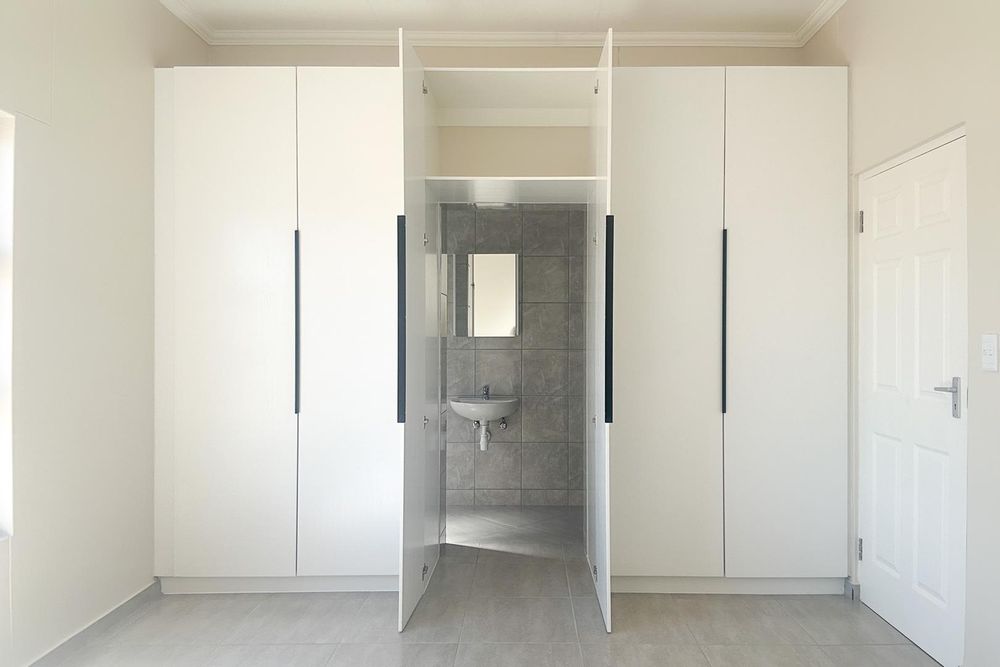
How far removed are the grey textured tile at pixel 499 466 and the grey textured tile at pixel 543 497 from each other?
9cm

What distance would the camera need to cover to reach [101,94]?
269 cm

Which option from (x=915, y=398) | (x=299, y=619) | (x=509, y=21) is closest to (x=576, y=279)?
(x=509, y=21)

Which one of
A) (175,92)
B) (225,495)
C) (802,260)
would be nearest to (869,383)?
(802,260)

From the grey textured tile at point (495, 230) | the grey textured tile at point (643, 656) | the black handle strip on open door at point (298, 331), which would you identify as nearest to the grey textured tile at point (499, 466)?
the grey textured tile at point (495, 230)

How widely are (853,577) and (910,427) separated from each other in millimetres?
853

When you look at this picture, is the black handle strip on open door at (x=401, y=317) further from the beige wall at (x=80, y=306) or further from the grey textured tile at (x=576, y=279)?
the grey textured tile at (x=576, y=279)

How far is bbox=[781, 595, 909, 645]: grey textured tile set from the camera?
2621 mm

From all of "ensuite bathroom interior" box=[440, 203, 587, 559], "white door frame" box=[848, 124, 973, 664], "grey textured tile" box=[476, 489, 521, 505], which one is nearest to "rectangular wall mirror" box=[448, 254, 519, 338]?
"ensuite bathroom interior" box=[440, 203, 587, 559]

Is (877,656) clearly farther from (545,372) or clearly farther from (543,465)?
(545,372)

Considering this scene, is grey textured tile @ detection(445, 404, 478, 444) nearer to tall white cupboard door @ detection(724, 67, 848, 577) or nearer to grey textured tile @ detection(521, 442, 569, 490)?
grey textured tile @ detection(521, 442, 569, 490)

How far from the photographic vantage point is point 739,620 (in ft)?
9.22

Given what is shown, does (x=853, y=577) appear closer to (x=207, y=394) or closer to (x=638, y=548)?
(x=638, y=548)

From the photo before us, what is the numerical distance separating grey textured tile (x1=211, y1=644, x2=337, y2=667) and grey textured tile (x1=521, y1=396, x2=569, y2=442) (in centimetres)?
245

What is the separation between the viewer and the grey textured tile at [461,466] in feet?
15.7
